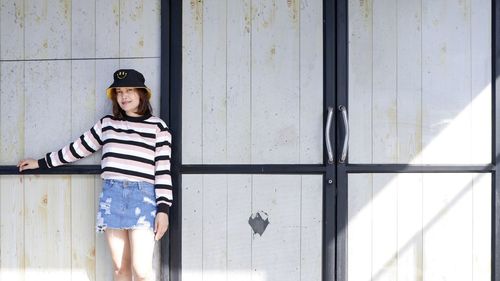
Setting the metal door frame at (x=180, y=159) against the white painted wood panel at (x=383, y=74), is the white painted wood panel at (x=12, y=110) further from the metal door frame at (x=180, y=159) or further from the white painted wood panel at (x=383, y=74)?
the white painted wood panel at (x=383, y=74)

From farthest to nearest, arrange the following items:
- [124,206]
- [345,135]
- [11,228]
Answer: [11,228] < [345,135] < [124,206]

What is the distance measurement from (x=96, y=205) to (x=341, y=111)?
1.24 metres

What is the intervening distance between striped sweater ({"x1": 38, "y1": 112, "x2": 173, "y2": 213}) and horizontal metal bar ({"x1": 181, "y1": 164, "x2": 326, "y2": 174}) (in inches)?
5.7

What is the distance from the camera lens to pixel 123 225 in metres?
2.03

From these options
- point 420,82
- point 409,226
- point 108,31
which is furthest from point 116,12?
point 409,226

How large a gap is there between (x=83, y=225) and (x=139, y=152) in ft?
1.64

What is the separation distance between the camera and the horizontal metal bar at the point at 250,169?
219cm

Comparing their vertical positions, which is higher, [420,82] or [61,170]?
[420,82]

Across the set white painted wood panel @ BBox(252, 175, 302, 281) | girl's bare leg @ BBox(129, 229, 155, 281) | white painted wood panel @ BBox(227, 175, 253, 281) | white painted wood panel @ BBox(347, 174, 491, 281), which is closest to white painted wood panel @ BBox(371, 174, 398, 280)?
white painted wood panel @ BBox(347, 174, 491, 281)

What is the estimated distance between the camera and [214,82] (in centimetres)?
220

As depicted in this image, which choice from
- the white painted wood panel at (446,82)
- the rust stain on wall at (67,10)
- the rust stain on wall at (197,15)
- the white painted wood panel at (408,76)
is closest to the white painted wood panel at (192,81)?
the rust stain on wall at (197,15)

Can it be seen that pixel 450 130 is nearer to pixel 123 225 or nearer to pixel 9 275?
pixel 123 225

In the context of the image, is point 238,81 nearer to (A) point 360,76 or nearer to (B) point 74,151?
(A) point 360,76

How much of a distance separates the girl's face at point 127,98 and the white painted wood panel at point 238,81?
16.8 inches
